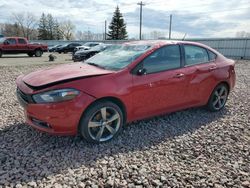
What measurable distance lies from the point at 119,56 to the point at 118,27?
50.7 metres

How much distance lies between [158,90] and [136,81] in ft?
1.59

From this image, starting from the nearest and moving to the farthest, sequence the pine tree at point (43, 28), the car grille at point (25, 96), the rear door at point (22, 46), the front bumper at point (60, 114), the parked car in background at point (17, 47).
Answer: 1. the front bumper at point (60, 114)
2. the car grille at point (25, 96)
3. the parked car in background at point (17, 47)
4. the rear door at point (22, 46)
5. the pine tree at point (43, 28)

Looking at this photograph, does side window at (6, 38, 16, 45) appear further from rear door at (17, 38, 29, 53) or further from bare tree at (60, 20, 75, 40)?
bare tree at (60, 20, 75, 40)

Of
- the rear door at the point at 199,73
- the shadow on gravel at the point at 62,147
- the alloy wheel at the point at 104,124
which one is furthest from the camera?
the rear door at the point at 199,73

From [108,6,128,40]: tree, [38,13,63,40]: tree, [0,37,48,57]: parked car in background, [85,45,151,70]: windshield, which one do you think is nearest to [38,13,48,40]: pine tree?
[38,13,63,40]: tree

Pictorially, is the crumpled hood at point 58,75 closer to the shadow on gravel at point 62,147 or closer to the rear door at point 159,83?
the rear door at point 159,83

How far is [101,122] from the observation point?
340 cm

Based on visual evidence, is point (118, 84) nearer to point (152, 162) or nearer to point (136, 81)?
point (136, 81)

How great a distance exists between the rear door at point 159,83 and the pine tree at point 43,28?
66.7m

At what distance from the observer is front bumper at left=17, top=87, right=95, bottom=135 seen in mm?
3010

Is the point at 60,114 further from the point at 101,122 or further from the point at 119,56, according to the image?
the point at 119,56

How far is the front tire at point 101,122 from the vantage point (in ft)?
10.6

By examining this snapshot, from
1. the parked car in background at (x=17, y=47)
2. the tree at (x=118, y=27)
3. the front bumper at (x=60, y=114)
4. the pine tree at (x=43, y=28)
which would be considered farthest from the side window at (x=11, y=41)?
the pine tree at (x=43, y=28)

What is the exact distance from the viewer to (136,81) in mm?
3512
